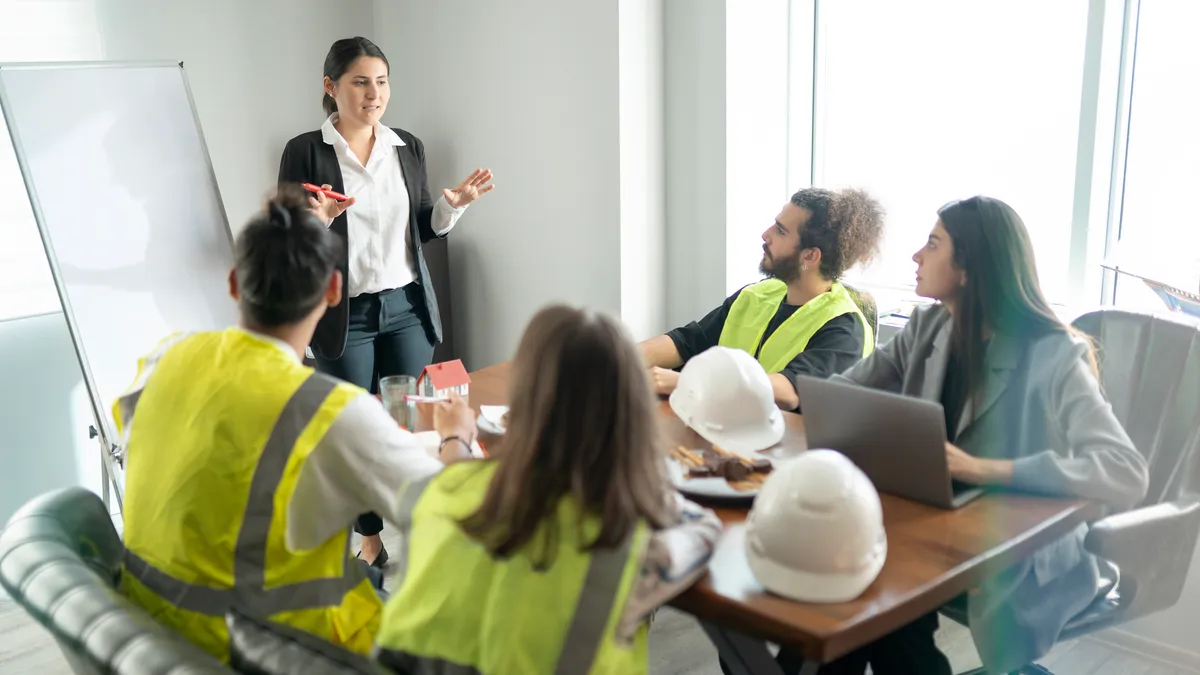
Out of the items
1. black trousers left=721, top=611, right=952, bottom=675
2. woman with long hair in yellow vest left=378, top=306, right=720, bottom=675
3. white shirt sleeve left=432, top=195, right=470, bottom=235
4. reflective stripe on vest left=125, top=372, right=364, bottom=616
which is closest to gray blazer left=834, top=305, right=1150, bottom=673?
black trousers left=721, top=611, right=952, bottom=675

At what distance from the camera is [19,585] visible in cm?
137

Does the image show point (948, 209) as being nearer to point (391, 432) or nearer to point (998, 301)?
point (998, 301)

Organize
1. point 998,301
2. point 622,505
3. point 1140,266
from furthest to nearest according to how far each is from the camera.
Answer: point 1140,266 → point 998,301 → point 622,505

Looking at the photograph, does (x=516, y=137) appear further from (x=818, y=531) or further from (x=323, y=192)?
(x=818, y=531)

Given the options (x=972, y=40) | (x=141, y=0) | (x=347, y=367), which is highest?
(x=141, y=0)

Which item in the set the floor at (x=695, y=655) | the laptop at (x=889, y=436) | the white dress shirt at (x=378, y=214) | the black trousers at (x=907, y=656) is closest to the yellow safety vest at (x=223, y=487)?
the laptop at (x=889, y=436)

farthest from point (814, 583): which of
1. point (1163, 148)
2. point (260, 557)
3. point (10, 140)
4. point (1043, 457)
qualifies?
point (10, 140)

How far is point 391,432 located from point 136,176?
1.88 metres

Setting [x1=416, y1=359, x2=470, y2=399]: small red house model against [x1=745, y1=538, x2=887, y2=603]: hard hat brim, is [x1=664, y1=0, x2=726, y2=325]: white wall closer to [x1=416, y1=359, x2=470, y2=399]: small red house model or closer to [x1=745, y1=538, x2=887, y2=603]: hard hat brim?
[x1=416, y1=359, x2=470, y2=399]: small red house model

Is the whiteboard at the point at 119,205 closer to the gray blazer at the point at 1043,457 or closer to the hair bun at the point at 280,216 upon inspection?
the hair bun at the point at 280,216

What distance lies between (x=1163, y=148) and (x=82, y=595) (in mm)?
2773

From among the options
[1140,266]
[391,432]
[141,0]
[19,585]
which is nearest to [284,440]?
[391,432]

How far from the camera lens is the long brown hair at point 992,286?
1.94 metres

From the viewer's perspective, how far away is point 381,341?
3.20 metres
